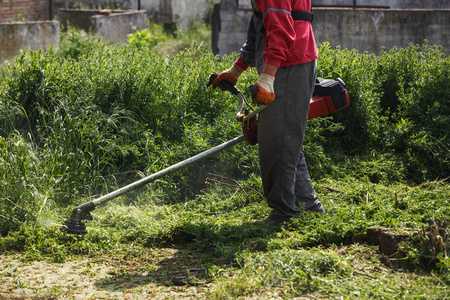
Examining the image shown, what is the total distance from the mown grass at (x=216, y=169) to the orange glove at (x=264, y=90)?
3.00ft

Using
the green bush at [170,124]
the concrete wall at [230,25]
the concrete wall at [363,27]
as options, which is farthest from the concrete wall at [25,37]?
the green bush at [170,124]

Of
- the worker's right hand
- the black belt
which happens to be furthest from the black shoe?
the black belt

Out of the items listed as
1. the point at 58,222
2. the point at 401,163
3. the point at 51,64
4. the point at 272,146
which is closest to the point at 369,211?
the point at 272,146

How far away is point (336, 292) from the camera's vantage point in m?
2.75

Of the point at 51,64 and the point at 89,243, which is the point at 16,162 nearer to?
the point at 89,243

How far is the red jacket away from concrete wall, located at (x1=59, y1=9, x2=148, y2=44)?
7180 millimetres

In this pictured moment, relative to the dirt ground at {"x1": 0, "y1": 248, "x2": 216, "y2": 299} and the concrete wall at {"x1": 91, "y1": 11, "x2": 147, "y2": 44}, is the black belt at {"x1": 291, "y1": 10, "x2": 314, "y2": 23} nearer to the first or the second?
the dirt ground at {"x1": 0, "y1": 248, "x2": 216, "y2": 299}

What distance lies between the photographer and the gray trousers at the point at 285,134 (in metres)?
3.74

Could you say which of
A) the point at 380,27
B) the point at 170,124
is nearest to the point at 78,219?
the point at 170,124

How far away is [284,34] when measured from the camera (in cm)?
350

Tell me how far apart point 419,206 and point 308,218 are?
0.86 meters

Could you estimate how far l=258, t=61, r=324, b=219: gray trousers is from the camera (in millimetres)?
3744

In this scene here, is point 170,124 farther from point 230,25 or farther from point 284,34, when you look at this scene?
point 230,25

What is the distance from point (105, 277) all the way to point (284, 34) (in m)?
1.96
